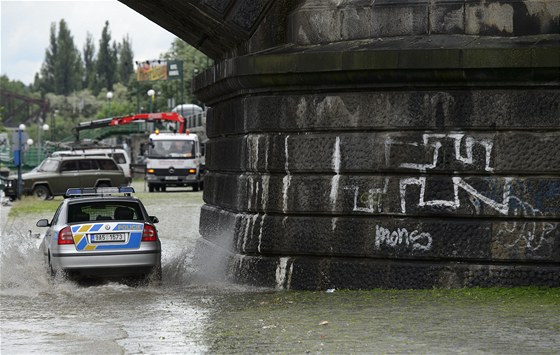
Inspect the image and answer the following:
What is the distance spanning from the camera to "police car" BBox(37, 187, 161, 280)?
15.7 m

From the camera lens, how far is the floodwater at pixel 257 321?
9.98 meters

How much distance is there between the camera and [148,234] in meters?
16.1

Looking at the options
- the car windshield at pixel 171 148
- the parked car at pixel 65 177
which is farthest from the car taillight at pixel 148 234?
the car windshield at pixel 171 148

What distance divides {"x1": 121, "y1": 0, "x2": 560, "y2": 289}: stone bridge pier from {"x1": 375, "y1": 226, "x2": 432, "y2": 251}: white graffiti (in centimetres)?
1

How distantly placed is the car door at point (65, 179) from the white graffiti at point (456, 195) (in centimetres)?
3360

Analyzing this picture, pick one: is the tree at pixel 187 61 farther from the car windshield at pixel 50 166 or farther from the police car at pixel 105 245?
the police car at pixel 105 245

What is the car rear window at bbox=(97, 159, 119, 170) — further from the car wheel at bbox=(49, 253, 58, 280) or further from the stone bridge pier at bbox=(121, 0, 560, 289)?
the stone bridge pier at bbox=(121, 0, 560, 289)

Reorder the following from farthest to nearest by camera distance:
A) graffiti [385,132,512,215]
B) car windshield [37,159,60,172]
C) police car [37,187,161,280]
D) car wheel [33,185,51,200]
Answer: car windshield [37,159,60,172]
car wheel [33,185,51,200]
police car [37,187,161,280]
graffiti [385,132,512,215]

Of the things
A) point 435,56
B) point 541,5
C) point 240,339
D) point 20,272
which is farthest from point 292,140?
point 20,272

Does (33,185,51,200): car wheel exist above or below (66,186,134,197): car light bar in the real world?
below

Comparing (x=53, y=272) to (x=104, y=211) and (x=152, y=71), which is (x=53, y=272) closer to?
(x=104, y=211)

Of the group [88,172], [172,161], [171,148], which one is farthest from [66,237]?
[171,148]

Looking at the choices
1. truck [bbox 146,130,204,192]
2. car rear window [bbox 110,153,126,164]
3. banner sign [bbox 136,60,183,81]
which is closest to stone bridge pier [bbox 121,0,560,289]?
truck [bbox 146,130,204,192]

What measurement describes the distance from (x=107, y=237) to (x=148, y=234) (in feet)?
1.78
